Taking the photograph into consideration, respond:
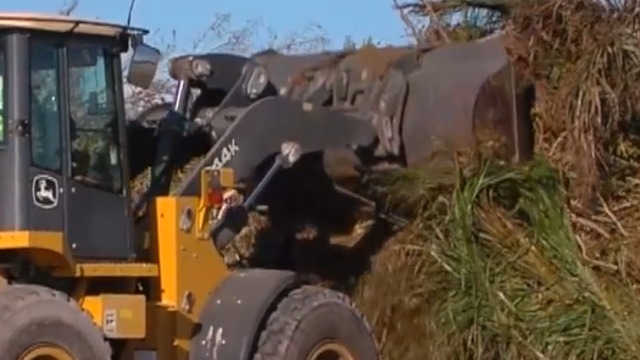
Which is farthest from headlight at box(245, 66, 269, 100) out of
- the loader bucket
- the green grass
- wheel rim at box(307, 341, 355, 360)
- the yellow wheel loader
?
wheel rim at box(307, 341, 355, 360)

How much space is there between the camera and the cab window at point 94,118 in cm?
1082

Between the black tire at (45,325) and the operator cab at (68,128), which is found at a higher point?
the operator cab at (68,128)

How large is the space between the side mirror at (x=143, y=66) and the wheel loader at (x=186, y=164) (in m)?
0.01

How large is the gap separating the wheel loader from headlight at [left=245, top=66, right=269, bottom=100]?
0.01 meters

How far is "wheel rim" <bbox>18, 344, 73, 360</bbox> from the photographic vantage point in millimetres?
10078

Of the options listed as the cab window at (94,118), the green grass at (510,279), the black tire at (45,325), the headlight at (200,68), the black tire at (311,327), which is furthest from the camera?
the headlight at (200,68)

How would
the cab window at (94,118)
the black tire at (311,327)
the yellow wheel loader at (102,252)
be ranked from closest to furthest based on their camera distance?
the yellow wheel loader at (102,252) → the cab window at (94,118) → the black tire at (311,327)

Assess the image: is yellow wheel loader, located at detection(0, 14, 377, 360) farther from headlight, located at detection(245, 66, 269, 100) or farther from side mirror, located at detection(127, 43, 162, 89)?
headlight, located at detection(245, 66, 269, 100)

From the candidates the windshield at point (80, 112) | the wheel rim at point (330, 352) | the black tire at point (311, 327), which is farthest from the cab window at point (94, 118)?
the wheel rim at point (330, 352)

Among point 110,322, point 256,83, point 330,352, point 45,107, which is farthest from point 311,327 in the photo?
A: point 45,107

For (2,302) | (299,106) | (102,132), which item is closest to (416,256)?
(299,106)

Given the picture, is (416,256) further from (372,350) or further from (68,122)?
(68,122)

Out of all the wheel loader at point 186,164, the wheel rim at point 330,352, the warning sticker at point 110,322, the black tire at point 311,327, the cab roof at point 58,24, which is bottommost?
the wheel rim at point 330,352

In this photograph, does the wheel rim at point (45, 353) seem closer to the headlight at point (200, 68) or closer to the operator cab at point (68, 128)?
the operator cab at point (68, 128)
